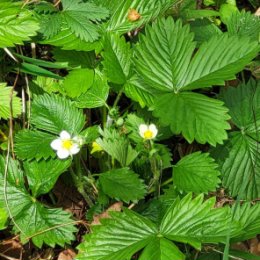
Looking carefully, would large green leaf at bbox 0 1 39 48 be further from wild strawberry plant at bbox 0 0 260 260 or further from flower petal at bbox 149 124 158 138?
flower petal at bbox 149 124 158 138

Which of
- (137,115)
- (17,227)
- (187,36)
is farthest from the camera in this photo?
(137,115)

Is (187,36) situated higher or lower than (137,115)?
higher

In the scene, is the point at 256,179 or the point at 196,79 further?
the point at 256,179

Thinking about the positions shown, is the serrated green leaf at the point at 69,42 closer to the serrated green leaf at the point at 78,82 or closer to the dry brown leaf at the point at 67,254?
the serrated green leaf at the point at 78,82

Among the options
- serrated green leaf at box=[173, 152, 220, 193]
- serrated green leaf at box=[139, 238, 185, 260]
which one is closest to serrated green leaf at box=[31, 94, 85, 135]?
serrated green leaf at box=[173, 152, 220, 193]

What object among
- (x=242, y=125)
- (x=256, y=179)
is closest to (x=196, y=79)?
(x=242, y=125)

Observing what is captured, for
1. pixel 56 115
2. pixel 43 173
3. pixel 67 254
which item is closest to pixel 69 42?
pixel 56 115

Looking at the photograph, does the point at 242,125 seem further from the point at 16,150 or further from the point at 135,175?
the point at 16,150

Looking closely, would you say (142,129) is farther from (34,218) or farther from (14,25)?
(14,25)
